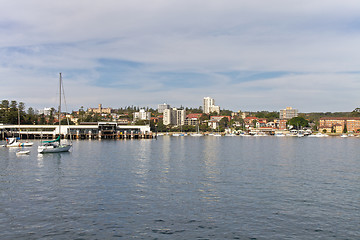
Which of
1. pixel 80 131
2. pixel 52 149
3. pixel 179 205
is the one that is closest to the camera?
pixel 179 205

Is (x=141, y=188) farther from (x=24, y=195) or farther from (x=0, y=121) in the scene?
Result: (x=0, y=121)

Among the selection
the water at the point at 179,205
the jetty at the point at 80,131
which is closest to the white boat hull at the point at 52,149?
the water at the point at 179,205

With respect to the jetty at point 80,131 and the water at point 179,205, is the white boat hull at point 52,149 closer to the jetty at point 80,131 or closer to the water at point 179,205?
the water at point 179,205

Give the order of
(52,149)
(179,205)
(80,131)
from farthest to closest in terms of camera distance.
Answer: (80,131)
(52,149)
(179,205)

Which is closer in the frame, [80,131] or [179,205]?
[179,205]

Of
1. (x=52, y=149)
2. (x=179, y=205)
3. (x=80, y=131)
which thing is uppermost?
(x=80, y=131)

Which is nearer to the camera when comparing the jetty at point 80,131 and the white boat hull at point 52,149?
the white boat hull at point 52,149

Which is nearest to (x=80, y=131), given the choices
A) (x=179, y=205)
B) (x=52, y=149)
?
(x=52, y=149)

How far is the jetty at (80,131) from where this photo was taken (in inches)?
5696

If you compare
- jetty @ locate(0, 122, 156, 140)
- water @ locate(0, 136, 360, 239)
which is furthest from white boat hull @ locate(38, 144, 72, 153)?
jetty @ locate(0, 122, 156, 140)

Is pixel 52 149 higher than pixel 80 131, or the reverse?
pixel 80 131

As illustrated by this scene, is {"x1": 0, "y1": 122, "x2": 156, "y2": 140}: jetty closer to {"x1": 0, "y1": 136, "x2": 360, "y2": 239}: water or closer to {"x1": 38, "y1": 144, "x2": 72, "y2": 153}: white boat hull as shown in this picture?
{"x1": 38, "y1": 144, "x2": 72, "y2": 153}: white boat hull

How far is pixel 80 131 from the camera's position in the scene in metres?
160

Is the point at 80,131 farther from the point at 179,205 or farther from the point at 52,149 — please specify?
the point at 179,205
